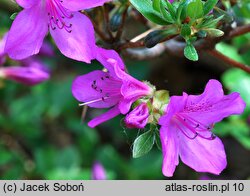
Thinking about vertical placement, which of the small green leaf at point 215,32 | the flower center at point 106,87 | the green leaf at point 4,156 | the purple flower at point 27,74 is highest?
the small green leaf at point 215,32

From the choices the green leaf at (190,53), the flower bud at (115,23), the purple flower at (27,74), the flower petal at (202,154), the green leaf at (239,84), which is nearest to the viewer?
the green leaf at (190,53)

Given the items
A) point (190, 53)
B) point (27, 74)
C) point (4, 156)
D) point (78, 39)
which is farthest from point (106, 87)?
point (4, 156)

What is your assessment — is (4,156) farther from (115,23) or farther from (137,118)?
(137,118)

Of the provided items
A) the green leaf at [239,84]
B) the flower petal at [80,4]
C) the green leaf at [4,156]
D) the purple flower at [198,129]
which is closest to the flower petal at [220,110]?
the purple flower at [198,129]

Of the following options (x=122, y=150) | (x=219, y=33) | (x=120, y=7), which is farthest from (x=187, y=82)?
(x=219, y=33)

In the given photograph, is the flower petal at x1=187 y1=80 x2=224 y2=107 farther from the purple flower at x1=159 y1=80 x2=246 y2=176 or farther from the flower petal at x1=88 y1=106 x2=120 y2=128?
the flower petal at x1=88 y1=106 x2=120 y2=128

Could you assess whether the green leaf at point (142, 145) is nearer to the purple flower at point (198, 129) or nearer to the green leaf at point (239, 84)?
the purple flower at point (198, 129)

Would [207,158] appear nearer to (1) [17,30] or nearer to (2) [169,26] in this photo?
(2) [169,26]
